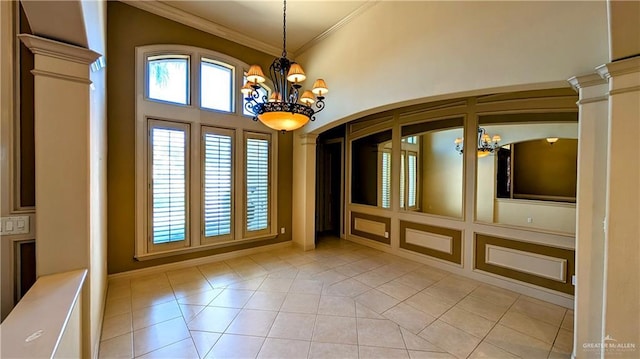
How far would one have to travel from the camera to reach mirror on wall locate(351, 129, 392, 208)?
5074 mm

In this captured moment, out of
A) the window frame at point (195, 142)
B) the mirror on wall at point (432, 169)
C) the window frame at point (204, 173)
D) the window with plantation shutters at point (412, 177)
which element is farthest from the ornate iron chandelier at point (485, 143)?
the window frame at point (204, 173)

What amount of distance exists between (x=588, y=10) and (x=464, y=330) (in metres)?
2.95

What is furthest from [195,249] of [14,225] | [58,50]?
[58,50]

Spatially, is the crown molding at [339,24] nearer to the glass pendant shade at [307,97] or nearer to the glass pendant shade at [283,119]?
the glass pendant shade at [307,97]

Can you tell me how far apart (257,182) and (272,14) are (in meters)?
2.82

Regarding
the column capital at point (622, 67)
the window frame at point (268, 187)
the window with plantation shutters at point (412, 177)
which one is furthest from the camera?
the window with plantation shutters at point (412, 177)

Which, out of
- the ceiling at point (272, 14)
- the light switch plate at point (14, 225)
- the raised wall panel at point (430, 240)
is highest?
the ceiling at point (272, 14)

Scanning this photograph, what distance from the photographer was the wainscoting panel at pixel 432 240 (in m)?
3.91

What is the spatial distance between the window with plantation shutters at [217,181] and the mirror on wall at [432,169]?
3.21 metres

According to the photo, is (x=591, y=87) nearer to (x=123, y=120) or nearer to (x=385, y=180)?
(x=385, y=180)

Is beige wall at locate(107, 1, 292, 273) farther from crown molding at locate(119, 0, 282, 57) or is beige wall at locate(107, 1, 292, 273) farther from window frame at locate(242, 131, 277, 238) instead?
window frame at locate(242, 131, 277, 238)

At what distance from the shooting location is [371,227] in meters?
5.28

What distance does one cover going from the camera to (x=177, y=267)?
12.9ft

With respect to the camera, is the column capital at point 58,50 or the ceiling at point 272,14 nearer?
the column capital at point 58,50
